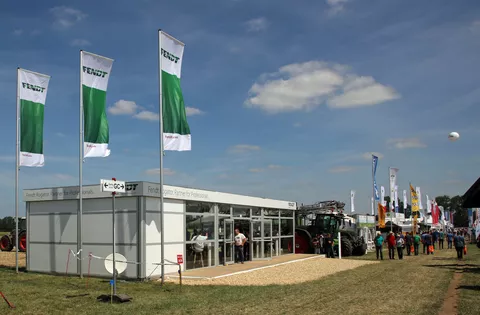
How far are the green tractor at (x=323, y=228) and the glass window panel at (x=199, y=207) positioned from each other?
8.05m

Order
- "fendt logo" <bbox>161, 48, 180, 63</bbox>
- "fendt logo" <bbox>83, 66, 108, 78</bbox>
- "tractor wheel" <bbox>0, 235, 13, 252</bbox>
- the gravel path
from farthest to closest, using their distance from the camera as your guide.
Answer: "tractor wheel" <bbox>0, 235, 13, 252</bbox> → "fendt logo" <bbox>83, 66, 108, 78</bbox> → "fendt logo" <bbox>161, 48, 180, 63</bbox> → the gravel path

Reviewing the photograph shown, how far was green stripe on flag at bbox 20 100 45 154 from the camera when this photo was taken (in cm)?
1558

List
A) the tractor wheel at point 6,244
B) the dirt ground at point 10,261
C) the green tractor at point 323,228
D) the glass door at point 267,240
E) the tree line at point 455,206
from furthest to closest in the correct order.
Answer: the tree line at point 455,206, the tractor wheel at point 6,244, the green tractor at point 323,228, the glass door at point 267,240, the dirt ground at point 10,261

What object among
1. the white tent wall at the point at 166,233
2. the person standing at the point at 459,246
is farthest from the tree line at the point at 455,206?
the white tent wall at the point at 166,233

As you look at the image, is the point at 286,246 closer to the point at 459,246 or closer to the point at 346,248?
the point at 346,248

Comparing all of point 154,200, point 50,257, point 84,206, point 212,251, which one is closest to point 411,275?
point 212,251

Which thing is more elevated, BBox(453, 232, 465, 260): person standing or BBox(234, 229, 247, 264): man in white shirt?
BBox(234, 229, 247, 264): man in white shirt

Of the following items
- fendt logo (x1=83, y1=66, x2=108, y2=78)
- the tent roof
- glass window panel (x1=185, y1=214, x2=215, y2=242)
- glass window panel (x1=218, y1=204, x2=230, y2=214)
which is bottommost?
glass window panel (x1=185, y1=214, x2=215, y2=242)

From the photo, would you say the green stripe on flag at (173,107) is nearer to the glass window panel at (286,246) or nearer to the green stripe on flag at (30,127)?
the green stripe on flag at (30,127)

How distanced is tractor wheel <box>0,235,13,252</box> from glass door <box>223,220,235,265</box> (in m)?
16.2

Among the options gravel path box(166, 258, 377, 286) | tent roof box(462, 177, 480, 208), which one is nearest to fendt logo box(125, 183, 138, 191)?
gravel path box(166, 258, 377, 286)

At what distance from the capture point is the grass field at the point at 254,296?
9.49 metres

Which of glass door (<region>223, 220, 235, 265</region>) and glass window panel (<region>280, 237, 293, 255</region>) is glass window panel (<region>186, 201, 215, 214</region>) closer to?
glass door (<region>223, 220, 235, 265</region>)

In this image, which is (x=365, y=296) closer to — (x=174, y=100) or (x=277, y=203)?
(x=174, y=100)
